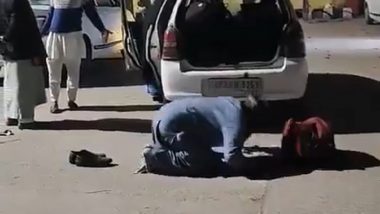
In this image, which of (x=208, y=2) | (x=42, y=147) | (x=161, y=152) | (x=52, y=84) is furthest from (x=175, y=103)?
(x=52, y=84)

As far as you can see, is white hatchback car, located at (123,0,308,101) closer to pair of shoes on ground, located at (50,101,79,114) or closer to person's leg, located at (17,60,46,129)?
person's leg, located at (17,60,46,129)

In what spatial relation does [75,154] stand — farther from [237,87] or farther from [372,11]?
[372,11]

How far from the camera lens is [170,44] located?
33.8 ft

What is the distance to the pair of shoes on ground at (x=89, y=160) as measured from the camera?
8.94 metres

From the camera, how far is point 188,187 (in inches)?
319

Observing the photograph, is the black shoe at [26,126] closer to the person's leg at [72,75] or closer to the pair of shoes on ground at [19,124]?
the pair of shoes on ground at [19,124]

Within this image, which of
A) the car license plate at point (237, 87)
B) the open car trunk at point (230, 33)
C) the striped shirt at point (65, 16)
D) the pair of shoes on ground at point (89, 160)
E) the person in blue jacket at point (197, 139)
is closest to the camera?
the person in blue jacket at point (197, 139)

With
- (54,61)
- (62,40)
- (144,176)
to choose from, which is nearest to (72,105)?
(54,61)

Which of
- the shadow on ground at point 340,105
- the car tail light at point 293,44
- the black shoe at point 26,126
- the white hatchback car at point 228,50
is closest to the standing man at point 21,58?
the black shoe at point 26,126

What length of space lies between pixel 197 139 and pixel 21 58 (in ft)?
10.1

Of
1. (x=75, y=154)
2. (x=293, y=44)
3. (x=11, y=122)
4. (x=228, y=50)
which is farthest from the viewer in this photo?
(x=11, y=122)

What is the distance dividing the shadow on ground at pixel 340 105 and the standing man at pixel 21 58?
2.61 m

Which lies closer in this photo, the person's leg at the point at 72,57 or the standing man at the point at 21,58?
the standing man at the point at 21,58

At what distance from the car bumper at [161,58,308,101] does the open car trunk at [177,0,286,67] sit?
0.25 meters
